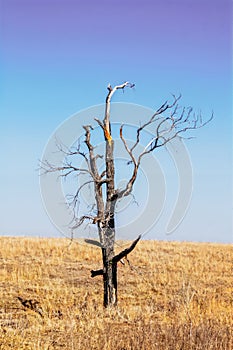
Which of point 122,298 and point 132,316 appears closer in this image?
point 132,316

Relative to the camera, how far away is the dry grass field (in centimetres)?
809

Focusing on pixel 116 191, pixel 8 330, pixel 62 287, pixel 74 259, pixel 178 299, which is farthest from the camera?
pixel 74 259

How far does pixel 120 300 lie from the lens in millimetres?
14961

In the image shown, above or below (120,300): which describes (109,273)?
above

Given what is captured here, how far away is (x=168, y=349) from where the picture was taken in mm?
7547

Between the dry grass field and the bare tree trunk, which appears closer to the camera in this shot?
the dry grass field

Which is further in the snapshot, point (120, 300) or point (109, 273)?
point (120, 300)

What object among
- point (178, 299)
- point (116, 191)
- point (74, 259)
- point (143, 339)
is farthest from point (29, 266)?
point (143, 339)

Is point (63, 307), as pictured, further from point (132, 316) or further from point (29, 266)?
point (29, 266)

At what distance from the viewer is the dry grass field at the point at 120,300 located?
319 inches

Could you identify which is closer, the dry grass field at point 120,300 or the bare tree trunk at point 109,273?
the dry grass field at point 120,300

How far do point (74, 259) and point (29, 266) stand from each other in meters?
2.98

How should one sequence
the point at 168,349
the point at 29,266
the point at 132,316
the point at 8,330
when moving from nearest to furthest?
the point at 168,349 < the point at 8,330 < the point at 132,316 < the point at 29,266

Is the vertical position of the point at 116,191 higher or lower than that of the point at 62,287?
higher
